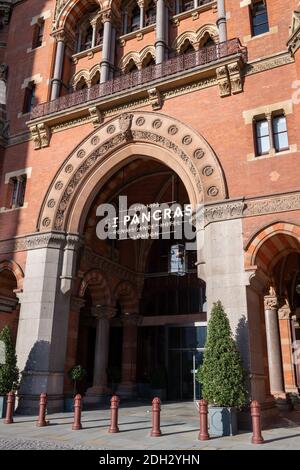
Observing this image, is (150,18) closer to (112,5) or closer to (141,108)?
(112,5)

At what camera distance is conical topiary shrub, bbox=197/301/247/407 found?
11688 millimetres

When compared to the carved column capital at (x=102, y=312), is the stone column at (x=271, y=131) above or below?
above

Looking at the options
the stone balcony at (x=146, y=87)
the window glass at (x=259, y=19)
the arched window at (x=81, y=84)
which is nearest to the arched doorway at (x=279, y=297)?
the stone balcony at (x=146, y=87)

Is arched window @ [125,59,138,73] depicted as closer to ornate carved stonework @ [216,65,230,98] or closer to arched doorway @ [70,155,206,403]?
arched doorway @ [70,155,206,403]

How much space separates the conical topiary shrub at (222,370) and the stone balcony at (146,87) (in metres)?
9.34

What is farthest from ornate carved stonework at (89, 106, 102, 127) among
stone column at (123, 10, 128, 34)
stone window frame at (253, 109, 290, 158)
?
stone window frame at (253, 109, 290, 158)

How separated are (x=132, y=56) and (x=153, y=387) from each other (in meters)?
17.5

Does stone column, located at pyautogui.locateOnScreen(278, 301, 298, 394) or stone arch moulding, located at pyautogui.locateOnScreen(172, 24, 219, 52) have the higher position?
stone arch moulding, located at pyautogui.locateOnScreen(172, 24, 219, 52)

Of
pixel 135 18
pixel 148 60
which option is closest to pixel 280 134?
pixel 148 60

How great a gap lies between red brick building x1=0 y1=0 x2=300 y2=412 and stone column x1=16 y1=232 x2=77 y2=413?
60 millimetres

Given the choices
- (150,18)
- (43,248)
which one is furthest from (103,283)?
(150,18)

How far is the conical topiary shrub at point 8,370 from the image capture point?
50.2 feet

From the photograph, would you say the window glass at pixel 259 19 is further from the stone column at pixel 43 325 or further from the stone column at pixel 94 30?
the stone column at pixel 43 325

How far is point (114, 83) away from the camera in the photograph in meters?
19.2
